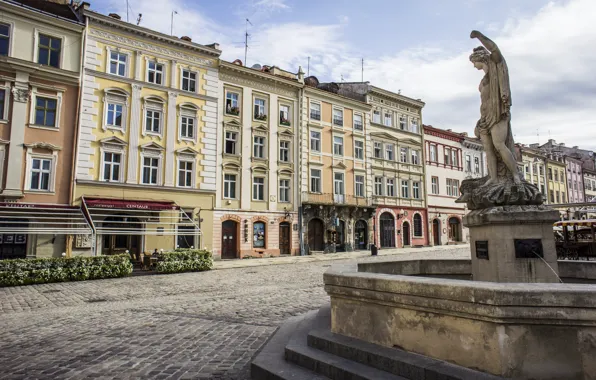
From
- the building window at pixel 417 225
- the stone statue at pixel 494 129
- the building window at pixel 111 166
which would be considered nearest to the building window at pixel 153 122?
the building window at pixel 111 166

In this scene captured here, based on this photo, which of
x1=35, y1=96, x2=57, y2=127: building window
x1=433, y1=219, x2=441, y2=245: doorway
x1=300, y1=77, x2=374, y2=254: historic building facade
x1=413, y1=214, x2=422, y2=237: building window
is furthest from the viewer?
x1=433, y1=219, x2=441, y2=245: doorway

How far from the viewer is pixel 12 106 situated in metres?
20.5

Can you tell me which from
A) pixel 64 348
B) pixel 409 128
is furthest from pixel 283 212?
pixel 64 348

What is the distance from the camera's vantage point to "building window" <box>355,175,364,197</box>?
34.9 meters

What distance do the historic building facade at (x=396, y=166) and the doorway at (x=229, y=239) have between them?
46.0 feet

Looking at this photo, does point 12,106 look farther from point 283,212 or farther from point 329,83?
point 329,83

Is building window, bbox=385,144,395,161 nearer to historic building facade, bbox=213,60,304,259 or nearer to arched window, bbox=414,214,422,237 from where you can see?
arched window, bbox=414,214,422,237

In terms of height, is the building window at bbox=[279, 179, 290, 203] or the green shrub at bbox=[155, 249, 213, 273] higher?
the building window at bbox=[279, 179, 290, 203]

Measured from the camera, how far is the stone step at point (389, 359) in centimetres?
313

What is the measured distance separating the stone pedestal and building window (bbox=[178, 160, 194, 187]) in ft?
74.5

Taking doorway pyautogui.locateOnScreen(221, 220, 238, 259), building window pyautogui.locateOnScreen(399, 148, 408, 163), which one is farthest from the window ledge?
building window pyautogui.locateOnScreen(399, 148, 408, 163)

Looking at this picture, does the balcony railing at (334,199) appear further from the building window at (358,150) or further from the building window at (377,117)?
the building window at (377,117)

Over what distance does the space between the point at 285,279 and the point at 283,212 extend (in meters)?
14.6

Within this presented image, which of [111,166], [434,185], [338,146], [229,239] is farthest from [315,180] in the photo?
[111,166]
